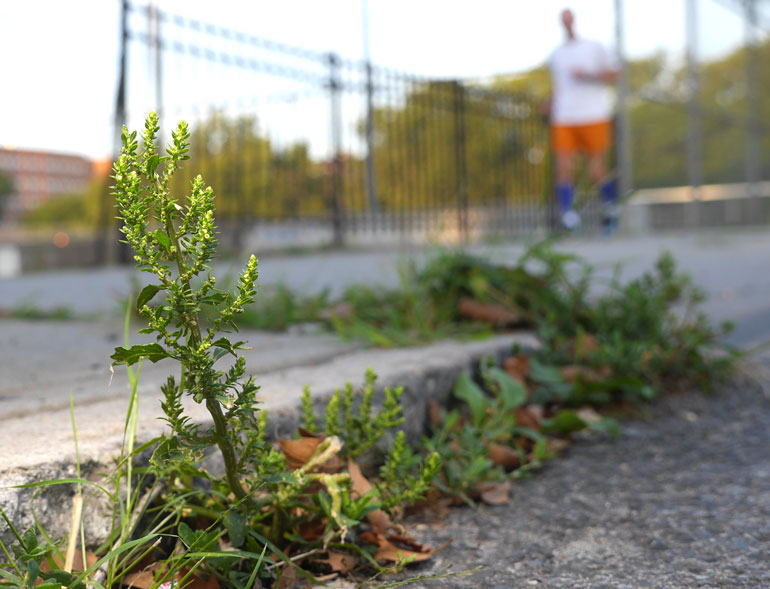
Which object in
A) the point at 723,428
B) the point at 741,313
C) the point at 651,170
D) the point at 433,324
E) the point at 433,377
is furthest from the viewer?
the point at 651,170

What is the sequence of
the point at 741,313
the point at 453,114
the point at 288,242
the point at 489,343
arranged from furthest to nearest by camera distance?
the point at 453,114 < the point at 288,242 < the point at 741,313 < the point at 489,343

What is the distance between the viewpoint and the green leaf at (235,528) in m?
1.05

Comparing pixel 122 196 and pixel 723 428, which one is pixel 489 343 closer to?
pixel 723 428

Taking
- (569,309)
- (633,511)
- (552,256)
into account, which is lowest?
(633,511)

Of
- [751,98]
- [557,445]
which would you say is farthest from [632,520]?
[751,98]

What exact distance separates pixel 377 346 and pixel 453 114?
24.3ft

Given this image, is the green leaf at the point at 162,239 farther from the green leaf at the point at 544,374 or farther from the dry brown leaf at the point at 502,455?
the green leaf at the point at 544,374

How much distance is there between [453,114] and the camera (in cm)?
920

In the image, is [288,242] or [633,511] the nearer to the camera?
[633,511]

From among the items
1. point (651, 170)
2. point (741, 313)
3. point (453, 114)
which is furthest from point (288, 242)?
point (651, 170)

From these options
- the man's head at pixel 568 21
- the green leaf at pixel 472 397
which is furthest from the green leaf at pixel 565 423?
the man's head at pixel 568 21

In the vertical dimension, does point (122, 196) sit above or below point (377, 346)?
above

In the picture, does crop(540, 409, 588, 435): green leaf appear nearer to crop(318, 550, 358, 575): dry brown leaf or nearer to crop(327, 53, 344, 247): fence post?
crop(318, 550, 358, 575): dry brown leaf

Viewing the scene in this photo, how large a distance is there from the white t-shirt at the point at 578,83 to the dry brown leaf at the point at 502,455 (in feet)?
19.1
